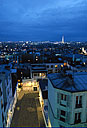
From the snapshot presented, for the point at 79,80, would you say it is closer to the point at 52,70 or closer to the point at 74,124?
the point at 74,124

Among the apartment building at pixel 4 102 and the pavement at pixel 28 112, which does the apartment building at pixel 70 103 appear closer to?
the apartment building at pixel 4 102

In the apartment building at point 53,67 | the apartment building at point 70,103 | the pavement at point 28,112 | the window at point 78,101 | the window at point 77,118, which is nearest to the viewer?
the apartment building at point 70,103

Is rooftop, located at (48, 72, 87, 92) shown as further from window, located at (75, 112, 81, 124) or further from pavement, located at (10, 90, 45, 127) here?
pavement, located at (10, 90, 45, 127)

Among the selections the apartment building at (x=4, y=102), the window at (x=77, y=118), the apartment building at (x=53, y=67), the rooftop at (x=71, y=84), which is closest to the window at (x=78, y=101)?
the rooftop at (x=71, y=84)

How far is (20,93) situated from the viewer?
40.7m

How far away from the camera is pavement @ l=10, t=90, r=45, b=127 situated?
26125 mm

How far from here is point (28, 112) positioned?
30.1 m

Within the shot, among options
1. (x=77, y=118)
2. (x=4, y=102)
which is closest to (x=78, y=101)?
(x=77, y=118)

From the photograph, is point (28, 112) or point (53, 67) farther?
point (53, 67)

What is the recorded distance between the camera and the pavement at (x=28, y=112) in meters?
26.1

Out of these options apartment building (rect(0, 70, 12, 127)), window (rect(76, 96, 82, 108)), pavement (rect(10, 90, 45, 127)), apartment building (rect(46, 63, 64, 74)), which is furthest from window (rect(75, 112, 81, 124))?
apartment building (rect(46, 63, 64, 74))

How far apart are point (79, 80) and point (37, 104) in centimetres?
1910

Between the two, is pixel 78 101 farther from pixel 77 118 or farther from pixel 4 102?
pixel 4 102

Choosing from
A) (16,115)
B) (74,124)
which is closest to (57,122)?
(74,124)
